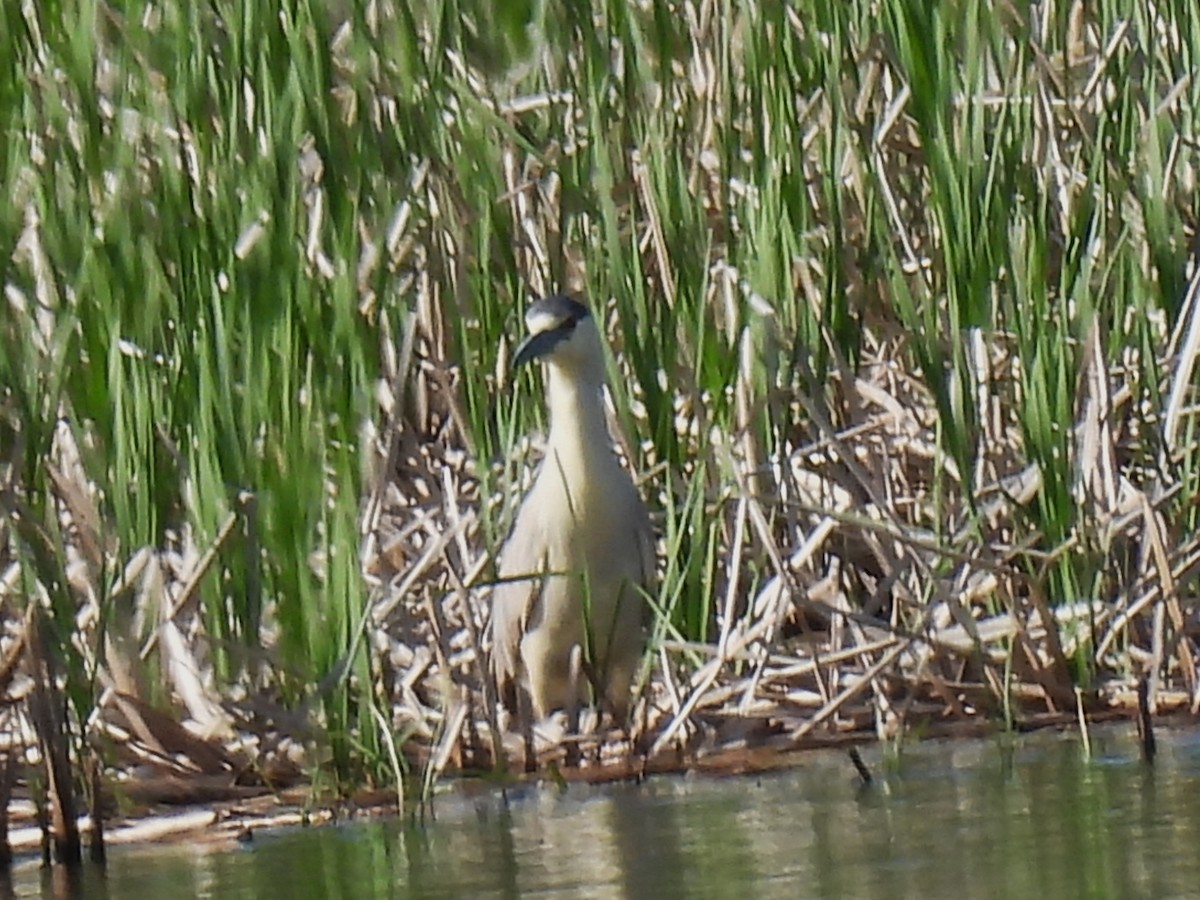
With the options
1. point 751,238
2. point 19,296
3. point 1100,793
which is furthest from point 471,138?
point 1100,793

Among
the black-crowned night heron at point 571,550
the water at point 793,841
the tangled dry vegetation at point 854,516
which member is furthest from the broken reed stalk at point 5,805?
the black-crowned night heron at point 571,550

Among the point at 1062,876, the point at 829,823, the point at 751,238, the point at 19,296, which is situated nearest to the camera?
the point at 1062,876

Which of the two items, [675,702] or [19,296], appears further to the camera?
[19,296]

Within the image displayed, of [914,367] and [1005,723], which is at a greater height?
[914,367]

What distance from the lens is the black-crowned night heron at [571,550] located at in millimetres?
5809

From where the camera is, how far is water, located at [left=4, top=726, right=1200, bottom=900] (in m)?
3.67

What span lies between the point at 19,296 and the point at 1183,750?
9.00 ft

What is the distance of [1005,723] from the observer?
4.87m

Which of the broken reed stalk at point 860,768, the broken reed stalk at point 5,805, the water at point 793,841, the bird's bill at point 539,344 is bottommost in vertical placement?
the water at point 793,841

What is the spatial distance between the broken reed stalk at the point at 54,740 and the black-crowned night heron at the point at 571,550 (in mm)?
1552

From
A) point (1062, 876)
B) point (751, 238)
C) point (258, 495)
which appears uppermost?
point (751, 238)

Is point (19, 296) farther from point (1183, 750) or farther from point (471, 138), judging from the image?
point (1183, 750)

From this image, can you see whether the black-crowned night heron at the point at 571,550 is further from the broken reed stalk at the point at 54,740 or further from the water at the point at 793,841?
the broken reed stalk at the point at 54,740

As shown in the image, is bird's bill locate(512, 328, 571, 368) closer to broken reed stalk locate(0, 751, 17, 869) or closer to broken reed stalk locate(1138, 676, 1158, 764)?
broken reed stalk locate(1138, 676, 1158, 764)
